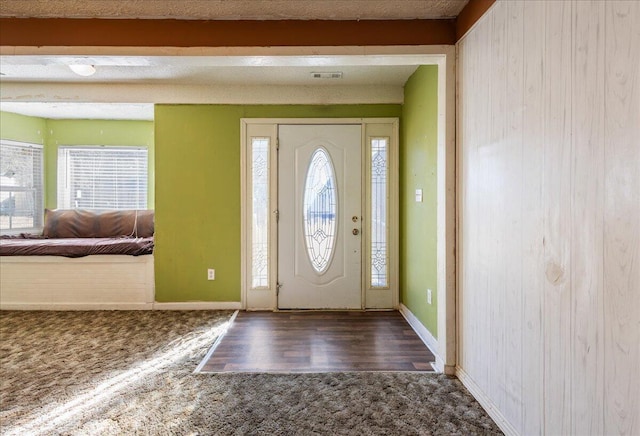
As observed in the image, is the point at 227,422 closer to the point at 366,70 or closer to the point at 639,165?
the point at 639,165

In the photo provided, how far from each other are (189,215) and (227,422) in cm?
271

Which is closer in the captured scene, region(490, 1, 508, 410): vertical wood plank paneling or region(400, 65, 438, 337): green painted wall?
region(490, 1, 508, 410): vertical wood plank paneling

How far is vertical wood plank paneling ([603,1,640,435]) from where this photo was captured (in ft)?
3.91

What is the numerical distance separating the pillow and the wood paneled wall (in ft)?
13.7

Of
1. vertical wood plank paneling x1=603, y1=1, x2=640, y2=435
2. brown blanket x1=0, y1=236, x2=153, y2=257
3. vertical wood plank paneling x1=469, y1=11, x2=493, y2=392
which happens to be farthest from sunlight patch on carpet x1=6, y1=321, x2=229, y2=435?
vertical wood plank paneling x1=603, y1=1, x2=640, y2=435

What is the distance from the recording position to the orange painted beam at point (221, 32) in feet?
8.50

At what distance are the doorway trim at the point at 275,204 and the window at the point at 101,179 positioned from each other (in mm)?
1992

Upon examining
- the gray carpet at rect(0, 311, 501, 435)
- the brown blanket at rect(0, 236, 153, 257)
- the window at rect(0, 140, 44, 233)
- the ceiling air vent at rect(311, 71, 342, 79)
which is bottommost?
the gray carpet at rect(0, 311, 501, 435)

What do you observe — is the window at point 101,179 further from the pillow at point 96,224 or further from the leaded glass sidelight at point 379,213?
the leaded glass sidelight at point 379,213

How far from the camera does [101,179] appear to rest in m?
5.41

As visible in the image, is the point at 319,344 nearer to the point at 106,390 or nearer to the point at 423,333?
the point at 423,333

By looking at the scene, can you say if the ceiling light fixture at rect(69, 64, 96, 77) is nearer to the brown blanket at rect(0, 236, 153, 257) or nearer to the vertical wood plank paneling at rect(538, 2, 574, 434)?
the brown blanket at rect(0, 236, 153, 257)

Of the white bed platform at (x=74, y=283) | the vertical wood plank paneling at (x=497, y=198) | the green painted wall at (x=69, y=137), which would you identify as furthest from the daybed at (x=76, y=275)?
the vertical wood plank paneling at (x=497, y=198)

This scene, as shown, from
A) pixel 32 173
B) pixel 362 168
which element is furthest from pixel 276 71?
pixel 32 173
